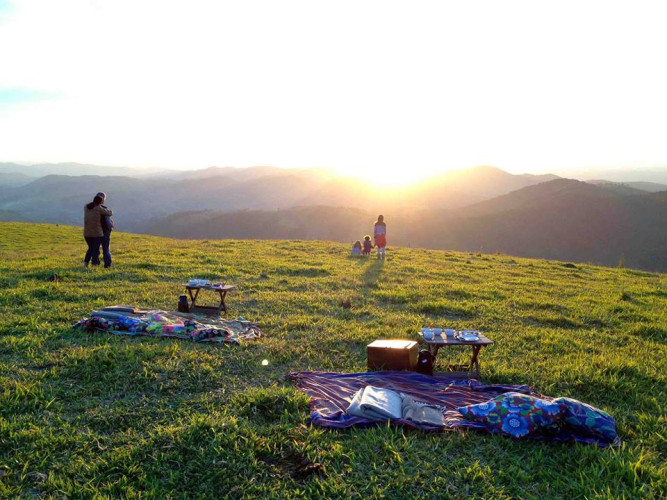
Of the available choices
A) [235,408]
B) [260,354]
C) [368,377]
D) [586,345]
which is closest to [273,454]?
[235,408]

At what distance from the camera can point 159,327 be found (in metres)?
8.11

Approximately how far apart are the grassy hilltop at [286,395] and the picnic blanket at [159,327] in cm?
26

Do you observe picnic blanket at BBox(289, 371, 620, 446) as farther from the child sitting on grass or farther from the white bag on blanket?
the child sitting on grass

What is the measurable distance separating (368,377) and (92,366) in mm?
4261

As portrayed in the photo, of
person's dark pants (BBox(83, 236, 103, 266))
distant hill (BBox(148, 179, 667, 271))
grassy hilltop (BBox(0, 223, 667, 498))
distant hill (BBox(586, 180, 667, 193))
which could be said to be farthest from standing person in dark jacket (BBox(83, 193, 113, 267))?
distant hill (BBox(586, 180, 667, 193))

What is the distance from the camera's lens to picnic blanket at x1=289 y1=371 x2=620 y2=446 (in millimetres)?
4969

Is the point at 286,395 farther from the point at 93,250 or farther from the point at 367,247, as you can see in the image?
the point at 367,247

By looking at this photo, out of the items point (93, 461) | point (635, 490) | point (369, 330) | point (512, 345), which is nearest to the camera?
point (635, 490)

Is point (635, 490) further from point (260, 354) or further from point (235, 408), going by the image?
point (260, 354)

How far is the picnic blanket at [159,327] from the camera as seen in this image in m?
7.95

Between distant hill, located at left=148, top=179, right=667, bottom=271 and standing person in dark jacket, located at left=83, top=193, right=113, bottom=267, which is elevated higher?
standing person in dark jacket, located at left=83, top=193, right=113, bottom=267

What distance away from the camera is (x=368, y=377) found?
21.4 ft

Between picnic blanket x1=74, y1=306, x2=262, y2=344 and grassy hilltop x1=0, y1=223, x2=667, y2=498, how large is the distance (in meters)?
0.26

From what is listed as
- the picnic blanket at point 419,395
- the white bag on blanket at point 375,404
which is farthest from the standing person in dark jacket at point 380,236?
the white bag on blanket at point 375,404
